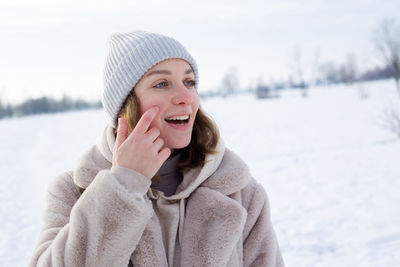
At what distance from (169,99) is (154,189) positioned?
47 cm

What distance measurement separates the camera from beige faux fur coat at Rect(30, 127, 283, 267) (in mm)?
1153

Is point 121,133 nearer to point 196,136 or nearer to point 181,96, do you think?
point 181,96

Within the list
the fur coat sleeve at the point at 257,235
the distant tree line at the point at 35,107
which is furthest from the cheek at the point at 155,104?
the distant tree line at the point at 35,107

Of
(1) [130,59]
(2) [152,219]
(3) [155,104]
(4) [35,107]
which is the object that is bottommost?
(4) [35,107]

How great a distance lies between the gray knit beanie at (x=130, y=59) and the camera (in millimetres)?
1457

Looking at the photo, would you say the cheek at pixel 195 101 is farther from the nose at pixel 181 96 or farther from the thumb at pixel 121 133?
the thumb at pixel 121 133

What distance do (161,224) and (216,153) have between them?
0.45 meters

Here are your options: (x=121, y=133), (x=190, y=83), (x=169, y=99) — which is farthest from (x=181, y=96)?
(x=121, y=133)

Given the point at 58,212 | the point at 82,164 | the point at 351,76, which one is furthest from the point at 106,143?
the point at 351,76

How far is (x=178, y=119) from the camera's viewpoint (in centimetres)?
144

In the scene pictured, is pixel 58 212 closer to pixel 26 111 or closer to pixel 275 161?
pixel 275 161

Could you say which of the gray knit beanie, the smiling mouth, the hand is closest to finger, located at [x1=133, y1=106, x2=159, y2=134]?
the hand

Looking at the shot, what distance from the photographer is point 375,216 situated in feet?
15.7

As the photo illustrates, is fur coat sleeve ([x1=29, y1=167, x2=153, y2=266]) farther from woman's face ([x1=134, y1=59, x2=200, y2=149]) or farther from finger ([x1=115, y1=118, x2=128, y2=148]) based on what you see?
woman's face ([x1=134, y1=59, x2=200, y2=149])
